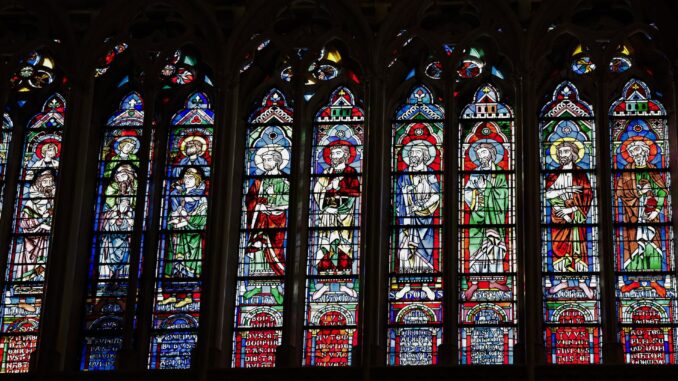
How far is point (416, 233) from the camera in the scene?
17.0 m

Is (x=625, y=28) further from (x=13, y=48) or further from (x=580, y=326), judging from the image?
(x=13, y=48)

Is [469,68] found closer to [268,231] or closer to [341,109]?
[341,109]

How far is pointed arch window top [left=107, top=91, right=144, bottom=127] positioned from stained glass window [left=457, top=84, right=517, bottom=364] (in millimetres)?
3305

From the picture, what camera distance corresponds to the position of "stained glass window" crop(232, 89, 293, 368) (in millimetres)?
16766

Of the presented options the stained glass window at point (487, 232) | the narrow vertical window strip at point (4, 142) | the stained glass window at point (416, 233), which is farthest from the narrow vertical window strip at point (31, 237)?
the stained glass window at point (487, 232)

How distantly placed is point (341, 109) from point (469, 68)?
4.47 ft

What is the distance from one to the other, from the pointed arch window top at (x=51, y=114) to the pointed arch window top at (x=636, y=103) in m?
5.61

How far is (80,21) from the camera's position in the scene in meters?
18.1

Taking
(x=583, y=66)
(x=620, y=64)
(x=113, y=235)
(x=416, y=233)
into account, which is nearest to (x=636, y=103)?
(x=620, y=64)

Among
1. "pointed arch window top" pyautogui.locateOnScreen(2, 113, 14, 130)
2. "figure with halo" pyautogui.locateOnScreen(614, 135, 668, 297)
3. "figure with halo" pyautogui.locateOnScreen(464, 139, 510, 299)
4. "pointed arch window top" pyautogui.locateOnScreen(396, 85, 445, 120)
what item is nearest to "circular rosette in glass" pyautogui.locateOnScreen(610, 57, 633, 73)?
"figure with halo" pyautogui.locateOnScreen(614, 135, 668, 297)

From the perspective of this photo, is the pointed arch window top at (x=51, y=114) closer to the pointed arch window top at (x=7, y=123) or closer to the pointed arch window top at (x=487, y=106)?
the pointed arch window top at (x=7, y=123)

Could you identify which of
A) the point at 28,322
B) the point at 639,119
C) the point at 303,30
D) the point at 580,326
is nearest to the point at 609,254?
the point at 580,326

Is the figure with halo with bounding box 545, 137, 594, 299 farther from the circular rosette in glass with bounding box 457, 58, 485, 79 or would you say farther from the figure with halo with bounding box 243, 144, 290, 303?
the figure with halo with bounding box 243, 144, 290, 303

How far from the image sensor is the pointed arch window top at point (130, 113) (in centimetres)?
1802
